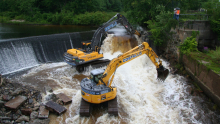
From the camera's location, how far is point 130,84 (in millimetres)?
11391

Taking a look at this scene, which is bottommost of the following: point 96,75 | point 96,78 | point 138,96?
point 138,96

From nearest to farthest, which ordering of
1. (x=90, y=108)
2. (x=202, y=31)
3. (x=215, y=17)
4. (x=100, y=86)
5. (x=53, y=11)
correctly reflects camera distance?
(x=100, y=86) < (x=90, y=108) < (x=215, y=17) < (x=202, y=31) < (x=53, y=11)

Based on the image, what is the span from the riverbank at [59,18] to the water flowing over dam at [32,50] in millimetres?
16637

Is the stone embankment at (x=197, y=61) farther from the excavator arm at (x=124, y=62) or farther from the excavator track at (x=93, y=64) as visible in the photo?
the excavator track at (x=93, y=64)

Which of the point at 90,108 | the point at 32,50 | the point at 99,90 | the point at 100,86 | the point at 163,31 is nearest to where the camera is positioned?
the point at 99,90

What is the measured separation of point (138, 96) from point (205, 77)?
406 cm

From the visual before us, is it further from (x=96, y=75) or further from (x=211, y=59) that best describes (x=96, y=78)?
(x=211, y=59)

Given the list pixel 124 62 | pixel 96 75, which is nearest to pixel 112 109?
pixel 96 75

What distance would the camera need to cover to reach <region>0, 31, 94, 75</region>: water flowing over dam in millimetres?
13820

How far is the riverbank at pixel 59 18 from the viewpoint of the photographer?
34.6m

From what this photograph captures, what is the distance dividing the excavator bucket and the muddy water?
1.25 feet

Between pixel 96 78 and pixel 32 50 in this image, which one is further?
pixel 32 50

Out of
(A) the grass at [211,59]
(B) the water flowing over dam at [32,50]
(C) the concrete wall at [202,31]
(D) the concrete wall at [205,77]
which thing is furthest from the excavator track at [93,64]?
(C) the concrete wall at [202,31]

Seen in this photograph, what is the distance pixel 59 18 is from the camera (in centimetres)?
3669
